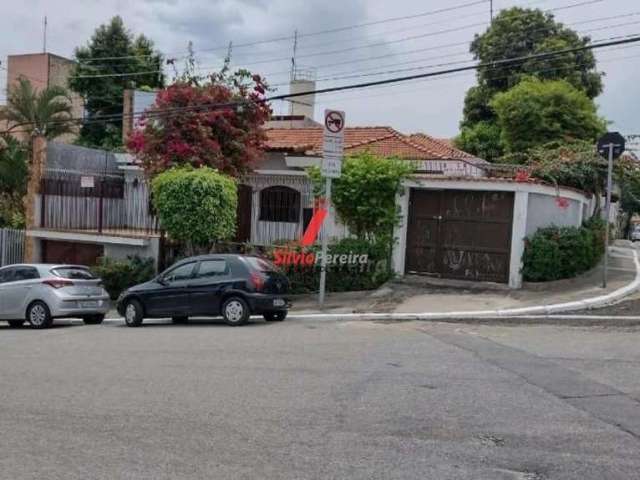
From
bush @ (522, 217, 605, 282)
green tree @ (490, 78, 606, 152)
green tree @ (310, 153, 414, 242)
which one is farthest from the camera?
green tree @ (490, 78, 606, 152)

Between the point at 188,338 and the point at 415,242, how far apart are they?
7283 millimetres

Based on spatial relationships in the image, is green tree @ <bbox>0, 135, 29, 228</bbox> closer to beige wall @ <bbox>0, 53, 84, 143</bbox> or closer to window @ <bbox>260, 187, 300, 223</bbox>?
window @ <bbox>260, 187, 300, 223</bbox>

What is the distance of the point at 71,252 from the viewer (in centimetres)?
2370

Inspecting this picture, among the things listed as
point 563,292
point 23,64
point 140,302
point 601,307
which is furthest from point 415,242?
point 23,64

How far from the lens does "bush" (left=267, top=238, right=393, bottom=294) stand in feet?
58.2

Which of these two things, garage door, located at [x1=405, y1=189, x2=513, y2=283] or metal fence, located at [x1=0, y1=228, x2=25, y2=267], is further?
metal fence, located at [x1=0, y1=228, x2=25, y2=267]

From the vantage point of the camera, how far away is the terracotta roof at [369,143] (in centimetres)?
2308

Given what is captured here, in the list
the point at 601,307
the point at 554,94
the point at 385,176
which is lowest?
the point at 601,307

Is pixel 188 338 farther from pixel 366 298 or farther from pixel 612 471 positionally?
pixel 612 471

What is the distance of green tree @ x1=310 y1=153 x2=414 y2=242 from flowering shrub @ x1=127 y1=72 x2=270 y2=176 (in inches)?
202

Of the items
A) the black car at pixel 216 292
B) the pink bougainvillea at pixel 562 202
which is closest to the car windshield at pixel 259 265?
the black car at pixel 216 292

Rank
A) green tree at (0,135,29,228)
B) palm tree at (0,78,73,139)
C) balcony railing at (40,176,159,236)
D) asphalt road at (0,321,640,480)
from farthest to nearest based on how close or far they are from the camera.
Answer: palm tree at (0,78,73,139) → green tree at (0,135,29,228) → balcony railing at (40,176,159,236) → asphalt road at (0,321,640,480)

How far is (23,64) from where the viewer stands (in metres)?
47.5

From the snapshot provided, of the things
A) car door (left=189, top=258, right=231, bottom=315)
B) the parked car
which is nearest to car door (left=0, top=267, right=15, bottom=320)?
the parked car
